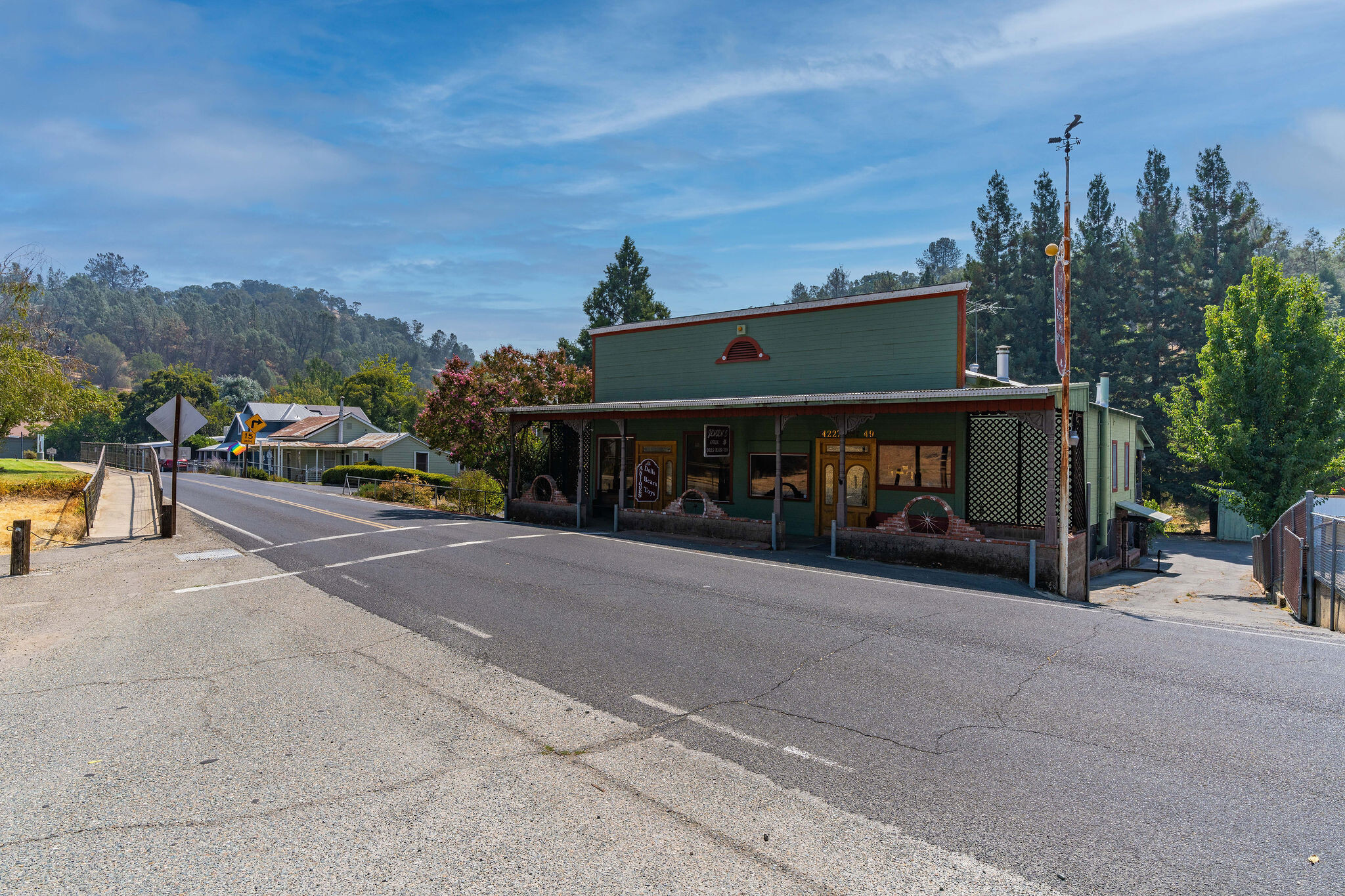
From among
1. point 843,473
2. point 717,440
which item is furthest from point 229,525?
point 843,473

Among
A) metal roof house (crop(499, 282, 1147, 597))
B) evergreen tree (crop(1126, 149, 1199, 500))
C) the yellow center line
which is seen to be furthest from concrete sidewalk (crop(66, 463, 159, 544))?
Answer: evergreen tree (crop(1126, 149, 1199, 500))

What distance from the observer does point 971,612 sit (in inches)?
391

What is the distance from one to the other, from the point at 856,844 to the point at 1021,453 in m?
14.5

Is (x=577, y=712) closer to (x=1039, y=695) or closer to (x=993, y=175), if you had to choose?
(x=1039, y=695)

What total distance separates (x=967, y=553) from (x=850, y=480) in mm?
5267

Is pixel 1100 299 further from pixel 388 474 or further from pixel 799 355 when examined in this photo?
pixel 388 474

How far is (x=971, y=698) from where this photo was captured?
6438mm

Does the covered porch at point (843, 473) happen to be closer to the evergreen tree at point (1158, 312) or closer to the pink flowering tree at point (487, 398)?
the pink flowering tree at point (487, 398)

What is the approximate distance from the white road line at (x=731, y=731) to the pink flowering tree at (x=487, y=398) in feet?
73.3

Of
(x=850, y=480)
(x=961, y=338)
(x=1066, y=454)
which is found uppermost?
(x=961, y=338)

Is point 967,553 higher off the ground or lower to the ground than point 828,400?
lower

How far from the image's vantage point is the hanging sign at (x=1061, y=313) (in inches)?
472

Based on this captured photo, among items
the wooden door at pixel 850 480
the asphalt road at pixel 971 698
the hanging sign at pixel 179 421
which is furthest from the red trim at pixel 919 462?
the hanging sign at pixel 179 421

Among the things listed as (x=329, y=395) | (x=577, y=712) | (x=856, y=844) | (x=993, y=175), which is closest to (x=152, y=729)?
(x=577, y=712)
